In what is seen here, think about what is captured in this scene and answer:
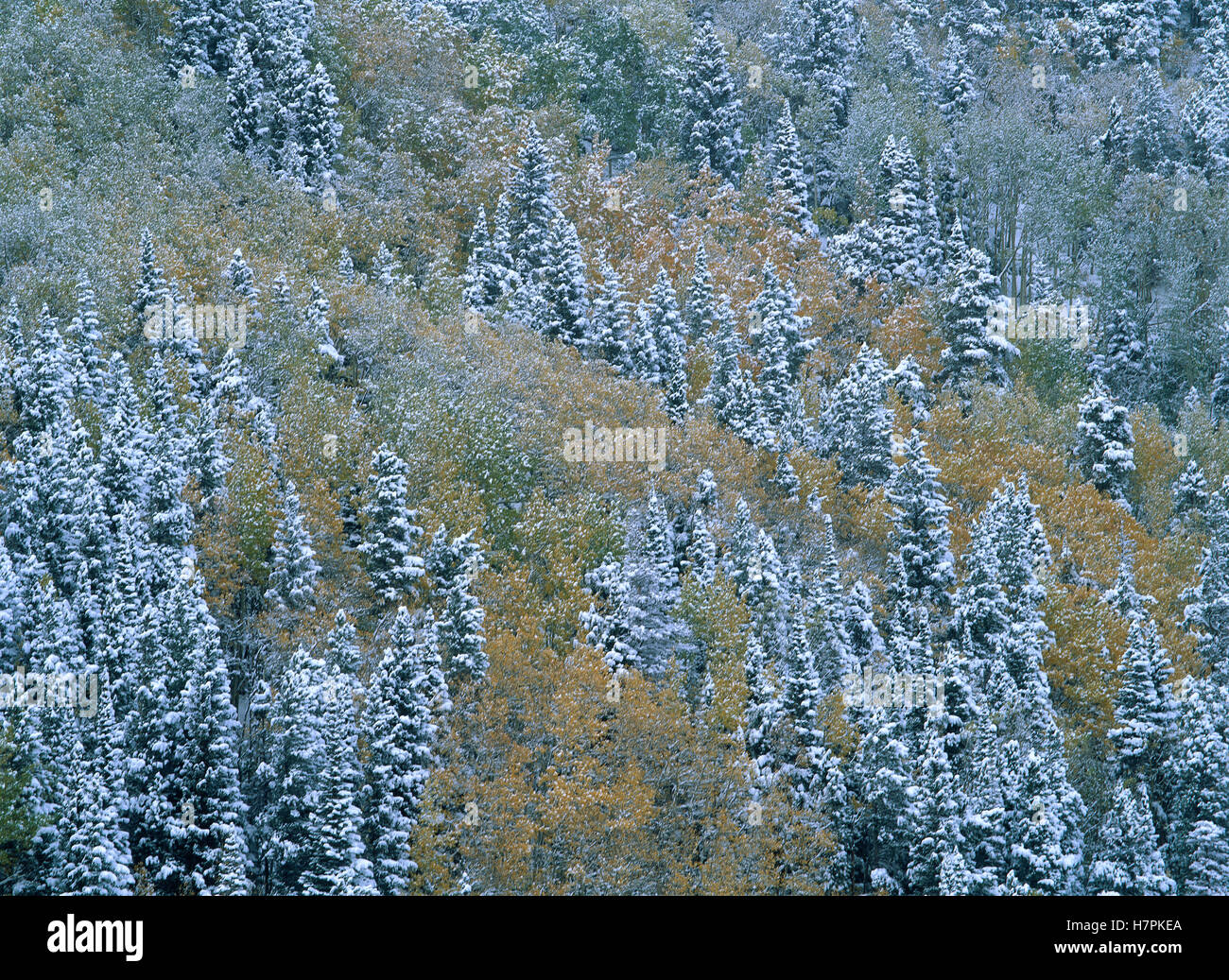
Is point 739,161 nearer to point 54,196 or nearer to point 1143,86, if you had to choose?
point 1143,86

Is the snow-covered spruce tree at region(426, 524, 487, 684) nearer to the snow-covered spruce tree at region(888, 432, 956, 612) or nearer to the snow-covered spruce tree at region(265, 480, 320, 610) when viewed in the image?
the snow-covered spruce tree at region(265, 480, 320, 610)

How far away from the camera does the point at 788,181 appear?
3602 inches

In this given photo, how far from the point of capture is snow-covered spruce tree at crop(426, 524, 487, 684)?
4950 centimetres

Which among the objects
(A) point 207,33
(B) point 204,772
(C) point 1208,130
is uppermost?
(A) point 207,33

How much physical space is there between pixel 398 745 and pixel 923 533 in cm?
2512

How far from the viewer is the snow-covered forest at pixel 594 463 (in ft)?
151

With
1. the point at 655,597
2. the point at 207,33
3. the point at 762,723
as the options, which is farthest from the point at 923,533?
the point at 207,33

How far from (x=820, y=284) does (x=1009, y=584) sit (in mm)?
26788

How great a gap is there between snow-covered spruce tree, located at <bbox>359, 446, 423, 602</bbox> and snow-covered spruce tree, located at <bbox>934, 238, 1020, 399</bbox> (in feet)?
110

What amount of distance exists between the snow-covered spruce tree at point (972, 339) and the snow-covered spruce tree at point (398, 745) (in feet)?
126

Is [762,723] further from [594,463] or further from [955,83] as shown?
[955,83]

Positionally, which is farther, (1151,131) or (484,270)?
(1151,131)

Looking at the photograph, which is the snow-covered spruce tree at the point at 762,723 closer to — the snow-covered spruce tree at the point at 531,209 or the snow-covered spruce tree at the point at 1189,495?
the snow-covered spruce tree at the point at 1189,495

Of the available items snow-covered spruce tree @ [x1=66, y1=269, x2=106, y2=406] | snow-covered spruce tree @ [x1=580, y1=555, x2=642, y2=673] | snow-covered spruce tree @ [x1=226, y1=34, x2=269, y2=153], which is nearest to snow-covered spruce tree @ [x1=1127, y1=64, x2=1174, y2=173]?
snow-covered spruce tree @ [x1=226, y1=34, x2=269, y2=153]
